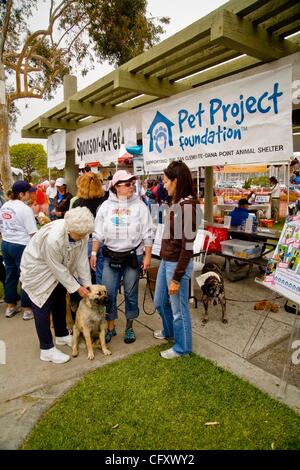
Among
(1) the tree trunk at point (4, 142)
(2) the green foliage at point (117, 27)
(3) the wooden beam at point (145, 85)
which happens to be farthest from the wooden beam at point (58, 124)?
(2) the green foliage at point (117, 27)

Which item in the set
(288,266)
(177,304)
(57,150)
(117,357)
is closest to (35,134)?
(57,150)

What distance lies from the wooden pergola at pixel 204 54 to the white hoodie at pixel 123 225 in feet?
6.18

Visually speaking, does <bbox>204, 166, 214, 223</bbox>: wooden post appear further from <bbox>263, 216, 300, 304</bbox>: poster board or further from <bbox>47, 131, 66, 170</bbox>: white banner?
<bbox>263, 216, 300, 304</bbox>: poster board

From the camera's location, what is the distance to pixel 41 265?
3182mm

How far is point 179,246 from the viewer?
10.1 ft

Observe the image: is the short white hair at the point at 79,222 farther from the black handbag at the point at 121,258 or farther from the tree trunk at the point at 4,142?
the tree trunk at the point at 4,142

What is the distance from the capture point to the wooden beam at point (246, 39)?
10.4ft

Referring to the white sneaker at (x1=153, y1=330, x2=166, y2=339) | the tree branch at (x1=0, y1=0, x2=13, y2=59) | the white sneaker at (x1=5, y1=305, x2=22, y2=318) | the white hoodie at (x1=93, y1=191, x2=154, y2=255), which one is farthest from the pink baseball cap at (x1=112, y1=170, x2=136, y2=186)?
the tree branch at (x1=0, y1=0, x2=13, y2=59)

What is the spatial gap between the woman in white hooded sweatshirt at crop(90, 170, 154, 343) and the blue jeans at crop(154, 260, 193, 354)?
1.17 feet

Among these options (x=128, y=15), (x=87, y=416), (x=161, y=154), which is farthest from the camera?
(x=128, y=15)

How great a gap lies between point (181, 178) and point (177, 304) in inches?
47.6
